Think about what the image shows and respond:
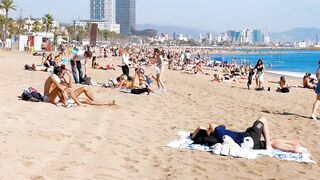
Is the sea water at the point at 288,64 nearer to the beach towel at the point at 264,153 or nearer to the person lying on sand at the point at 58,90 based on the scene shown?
the person lying on sand at the point at 58,90

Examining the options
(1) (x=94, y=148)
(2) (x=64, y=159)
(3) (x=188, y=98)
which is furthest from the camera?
(3) (x=188, y=98)

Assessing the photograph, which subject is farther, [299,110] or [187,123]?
[299,110]

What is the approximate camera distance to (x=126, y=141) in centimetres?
682

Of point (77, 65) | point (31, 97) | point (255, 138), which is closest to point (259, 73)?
point (77, 65)

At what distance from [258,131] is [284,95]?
1053 cm

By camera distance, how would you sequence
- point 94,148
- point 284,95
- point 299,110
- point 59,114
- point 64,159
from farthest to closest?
point 284,95, point 299,110, point 59,114, point 94,148, point 64,159

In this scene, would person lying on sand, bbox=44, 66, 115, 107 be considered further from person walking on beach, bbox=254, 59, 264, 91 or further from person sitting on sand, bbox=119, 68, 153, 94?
person walking on beach, bbox=254, 59, 264, 91

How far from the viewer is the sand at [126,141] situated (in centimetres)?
526

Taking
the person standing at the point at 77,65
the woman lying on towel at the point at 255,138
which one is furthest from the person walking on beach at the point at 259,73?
the woman lying on towel at the point at 255,138

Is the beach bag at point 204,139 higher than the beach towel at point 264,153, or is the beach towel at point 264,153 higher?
the beach bag at point 204,139

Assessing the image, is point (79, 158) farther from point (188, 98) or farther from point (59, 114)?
point (188, 98)

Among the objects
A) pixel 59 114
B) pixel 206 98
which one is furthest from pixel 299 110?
pixel 59 114

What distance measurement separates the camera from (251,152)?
6398 mm

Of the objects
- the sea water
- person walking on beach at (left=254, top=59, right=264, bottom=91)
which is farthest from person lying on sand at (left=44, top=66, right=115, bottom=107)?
the sea water
